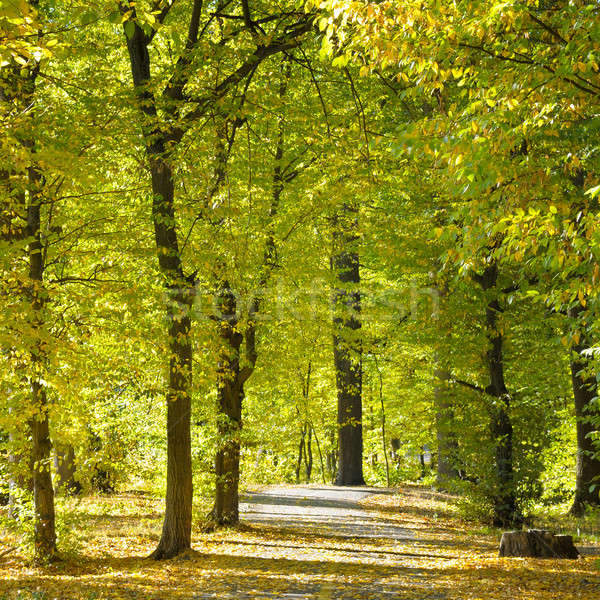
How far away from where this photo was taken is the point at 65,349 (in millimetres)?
8641

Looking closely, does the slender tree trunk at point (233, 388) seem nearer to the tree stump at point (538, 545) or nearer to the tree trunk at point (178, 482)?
the tree trunk at point (178, 482)

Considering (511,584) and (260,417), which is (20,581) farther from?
(260,417)

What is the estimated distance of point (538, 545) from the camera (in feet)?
32.6

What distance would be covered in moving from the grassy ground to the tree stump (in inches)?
11.6

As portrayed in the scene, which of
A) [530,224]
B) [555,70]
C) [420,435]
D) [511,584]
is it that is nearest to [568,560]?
[511,584]

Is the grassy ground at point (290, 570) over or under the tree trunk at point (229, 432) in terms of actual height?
under

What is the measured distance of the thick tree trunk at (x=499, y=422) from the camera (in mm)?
12922

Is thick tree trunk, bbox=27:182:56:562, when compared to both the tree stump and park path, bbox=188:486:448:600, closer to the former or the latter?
park path, bbox=188:486:448:600

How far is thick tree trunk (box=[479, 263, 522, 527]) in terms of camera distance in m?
12.9

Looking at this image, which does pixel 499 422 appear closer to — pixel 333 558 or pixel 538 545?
pixel 538 545

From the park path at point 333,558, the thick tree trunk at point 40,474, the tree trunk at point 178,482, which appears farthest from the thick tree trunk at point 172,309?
the thick tree trunk at point 40,474

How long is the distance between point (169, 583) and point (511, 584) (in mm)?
4302

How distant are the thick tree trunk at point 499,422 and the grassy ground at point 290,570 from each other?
61 centimetres

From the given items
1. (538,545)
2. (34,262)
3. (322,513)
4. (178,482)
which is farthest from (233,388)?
(538,545)
